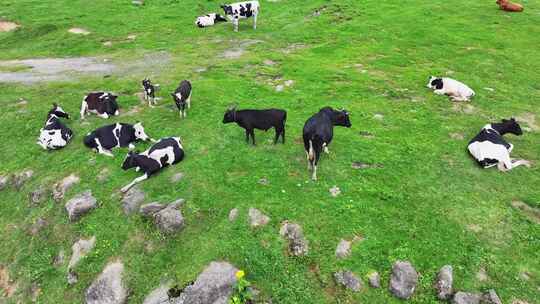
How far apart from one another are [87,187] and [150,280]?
478 cm

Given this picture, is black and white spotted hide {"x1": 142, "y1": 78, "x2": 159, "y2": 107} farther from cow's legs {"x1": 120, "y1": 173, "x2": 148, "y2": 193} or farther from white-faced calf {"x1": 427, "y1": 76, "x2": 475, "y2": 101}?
white-faced calf {"x1": 427, "y1": 76, "x2": 475, "y2": 101}

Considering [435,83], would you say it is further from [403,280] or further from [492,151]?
[403,280]

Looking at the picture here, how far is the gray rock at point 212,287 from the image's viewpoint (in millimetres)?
8570

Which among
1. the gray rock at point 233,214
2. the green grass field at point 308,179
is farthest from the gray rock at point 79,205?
the gray rock at point 233,214

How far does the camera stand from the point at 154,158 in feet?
41.1

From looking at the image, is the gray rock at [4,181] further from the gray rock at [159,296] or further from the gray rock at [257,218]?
the gray rock at [257,218]

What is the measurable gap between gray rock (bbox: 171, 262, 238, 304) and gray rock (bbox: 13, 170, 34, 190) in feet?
28.1

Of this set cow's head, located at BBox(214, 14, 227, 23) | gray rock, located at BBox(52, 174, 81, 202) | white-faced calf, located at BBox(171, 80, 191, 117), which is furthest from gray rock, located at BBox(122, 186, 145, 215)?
cow's head, located at BBox(214, 14, 227, 23)

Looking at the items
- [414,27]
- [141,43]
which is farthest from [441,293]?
[141,43]

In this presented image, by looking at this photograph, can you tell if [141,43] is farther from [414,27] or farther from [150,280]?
[150,280]

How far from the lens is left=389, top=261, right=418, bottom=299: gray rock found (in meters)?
8.55

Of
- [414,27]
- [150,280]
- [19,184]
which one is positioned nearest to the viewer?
[150,280]

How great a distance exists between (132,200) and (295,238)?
5.26 meters

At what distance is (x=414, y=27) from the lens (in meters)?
30.2
